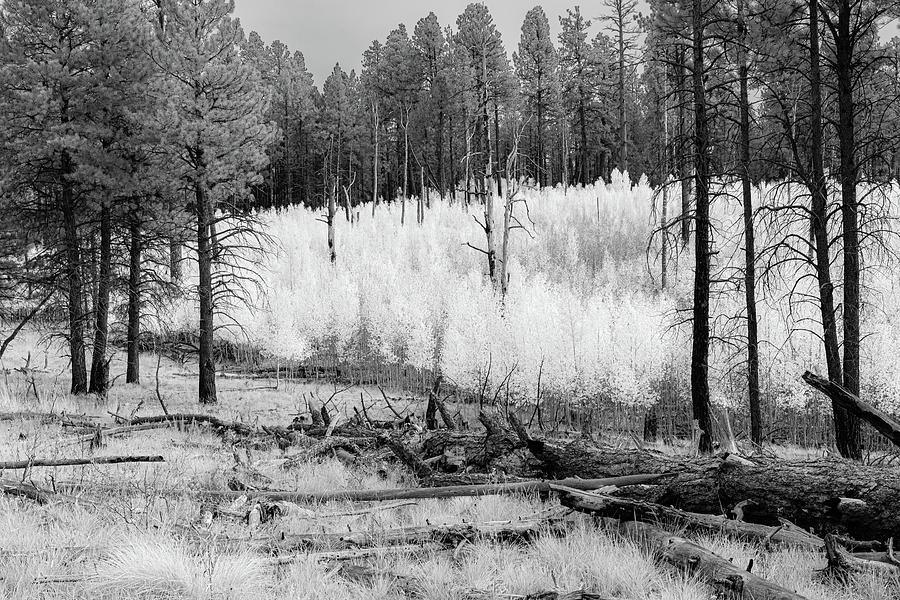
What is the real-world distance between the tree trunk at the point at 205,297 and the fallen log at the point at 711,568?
50.8 ft

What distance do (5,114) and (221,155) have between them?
5.07m

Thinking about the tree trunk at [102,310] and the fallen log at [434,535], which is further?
the tree trunk at [102,310]

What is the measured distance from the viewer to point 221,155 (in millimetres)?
16938

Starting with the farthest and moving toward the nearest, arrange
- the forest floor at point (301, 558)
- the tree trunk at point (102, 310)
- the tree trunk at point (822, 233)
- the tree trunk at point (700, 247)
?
the tree trunk at point (102, 310) < the tree trunk at point (700, 247) < the tree trunk at point (822, 233) < the forest floor at point (301, 558)

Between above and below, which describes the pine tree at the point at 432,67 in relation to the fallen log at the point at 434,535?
above

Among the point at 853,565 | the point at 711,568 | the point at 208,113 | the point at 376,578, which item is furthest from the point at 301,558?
the point at 208,113

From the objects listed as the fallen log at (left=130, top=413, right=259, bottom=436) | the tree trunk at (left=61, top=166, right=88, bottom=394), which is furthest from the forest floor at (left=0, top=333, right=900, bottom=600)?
the tree trunk at (left=61, top=166, right=88, bottom=394)

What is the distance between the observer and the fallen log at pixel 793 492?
3596 millimetres

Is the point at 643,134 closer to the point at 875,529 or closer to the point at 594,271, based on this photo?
the point at 594,271

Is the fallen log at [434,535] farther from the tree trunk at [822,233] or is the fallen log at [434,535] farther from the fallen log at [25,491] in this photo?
the tree trunk at [822,233]

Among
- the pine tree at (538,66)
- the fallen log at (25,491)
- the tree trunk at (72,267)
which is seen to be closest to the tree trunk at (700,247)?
the fallen log at (25,491)

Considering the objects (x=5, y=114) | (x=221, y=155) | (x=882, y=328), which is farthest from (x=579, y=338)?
(x=5, y=114)

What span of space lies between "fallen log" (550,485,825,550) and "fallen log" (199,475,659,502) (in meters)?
0.60

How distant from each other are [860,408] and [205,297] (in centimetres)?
1643
